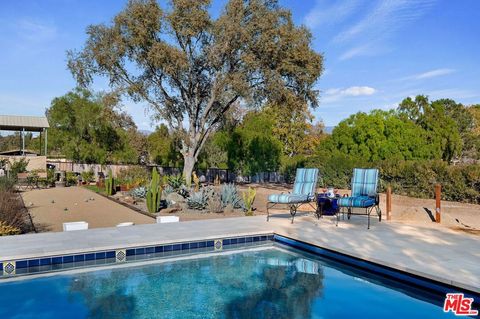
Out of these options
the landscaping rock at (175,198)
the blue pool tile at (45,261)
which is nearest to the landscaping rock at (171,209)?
the landscaping rock at (175,198)

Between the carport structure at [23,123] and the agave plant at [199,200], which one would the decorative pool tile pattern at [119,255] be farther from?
the carport structure at [23,123]

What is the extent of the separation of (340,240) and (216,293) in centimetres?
265

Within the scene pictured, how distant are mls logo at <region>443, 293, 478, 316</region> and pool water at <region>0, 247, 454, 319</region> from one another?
82 mm

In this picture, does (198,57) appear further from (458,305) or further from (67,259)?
(458,305)

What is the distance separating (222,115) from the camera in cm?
2023

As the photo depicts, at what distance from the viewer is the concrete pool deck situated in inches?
193

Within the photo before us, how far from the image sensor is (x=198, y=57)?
1853 centimetres

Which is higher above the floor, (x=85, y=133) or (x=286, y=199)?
(x=85, y=133)

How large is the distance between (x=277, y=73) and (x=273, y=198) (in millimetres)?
10388

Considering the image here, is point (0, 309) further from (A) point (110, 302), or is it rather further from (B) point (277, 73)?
(B) point (277, 73)

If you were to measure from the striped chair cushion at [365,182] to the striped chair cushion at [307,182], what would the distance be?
0.88 m

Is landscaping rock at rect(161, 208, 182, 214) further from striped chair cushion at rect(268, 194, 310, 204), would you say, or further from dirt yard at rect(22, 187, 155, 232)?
striped chair cushion at rect(268, 194, 310, 204)

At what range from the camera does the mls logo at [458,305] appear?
398 cm

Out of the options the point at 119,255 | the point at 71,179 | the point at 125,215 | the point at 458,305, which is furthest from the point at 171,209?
the point at 71,179
